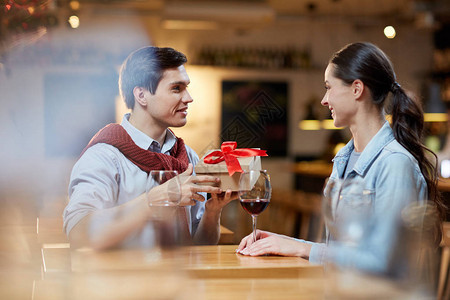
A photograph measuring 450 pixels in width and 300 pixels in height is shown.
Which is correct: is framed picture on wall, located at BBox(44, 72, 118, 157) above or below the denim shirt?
above

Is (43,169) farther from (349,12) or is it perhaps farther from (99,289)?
(349,12)

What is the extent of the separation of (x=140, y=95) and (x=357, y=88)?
49 cm

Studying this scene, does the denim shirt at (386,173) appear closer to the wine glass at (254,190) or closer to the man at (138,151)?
the wine glass at (254,190)

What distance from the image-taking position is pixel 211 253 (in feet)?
3.80

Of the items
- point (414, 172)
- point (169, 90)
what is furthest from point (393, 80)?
point (169, 90)

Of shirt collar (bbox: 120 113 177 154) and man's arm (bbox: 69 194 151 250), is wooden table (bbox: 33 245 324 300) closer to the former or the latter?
man's arm (bbox: 69 194 151 250)

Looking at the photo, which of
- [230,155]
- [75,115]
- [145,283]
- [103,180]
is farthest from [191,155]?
[145,283]

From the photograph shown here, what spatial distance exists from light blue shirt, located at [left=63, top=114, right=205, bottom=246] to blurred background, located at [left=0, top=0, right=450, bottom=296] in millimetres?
49

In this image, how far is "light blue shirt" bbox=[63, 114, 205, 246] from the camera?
1.10 meters

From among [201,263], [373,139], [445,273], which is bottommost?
[445,273]

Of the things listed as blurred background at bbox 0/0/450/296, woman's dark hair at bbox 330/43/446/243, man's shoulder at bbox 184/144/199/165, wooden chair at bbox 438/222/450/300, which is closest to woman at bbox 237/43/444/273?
woman's dark hair at bbox 330/43/446/243

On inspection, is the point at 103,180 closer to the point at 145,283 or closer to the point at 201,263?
the point at 201,263

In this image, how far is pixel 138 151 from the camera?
117 centimetres

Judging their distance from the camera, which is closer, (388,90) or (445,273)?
(388,90)
